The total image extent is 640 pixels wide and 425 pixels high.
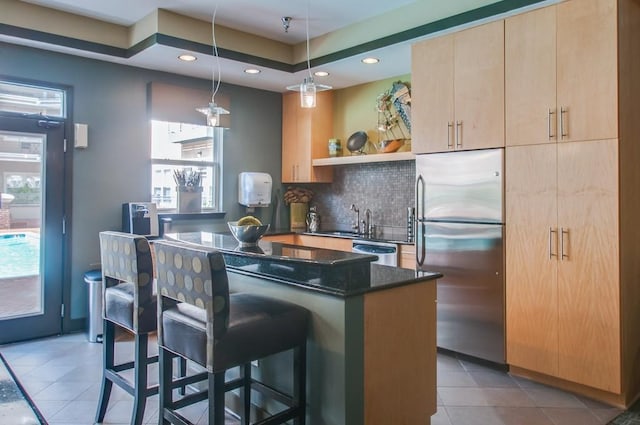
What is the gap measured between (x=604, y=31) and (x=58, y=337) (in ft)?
15.8

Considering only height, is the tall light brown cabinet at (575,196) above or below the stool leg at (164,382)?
above

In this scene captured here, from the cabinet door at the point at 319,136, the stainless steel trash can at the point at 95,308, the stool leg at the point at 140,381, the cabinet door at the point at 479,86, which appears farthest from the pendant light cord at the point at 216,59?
the stool leg at the point at 140,381

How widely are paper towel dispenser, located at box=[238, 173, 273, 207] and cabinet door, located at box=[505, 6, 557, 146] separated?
2.82 m

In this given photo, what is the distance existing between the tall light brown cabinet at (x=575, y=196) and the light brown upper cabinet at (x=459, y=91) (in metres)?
0.10

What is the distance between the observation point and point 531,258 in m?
3.22

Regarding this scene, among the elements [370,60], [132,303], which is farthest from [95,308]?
[370,60]

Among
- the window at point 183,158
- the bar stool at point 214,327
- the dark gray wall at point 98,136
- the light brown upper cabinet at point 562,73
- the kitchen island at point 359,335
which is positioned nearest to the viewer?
the bar stool at point 214,327

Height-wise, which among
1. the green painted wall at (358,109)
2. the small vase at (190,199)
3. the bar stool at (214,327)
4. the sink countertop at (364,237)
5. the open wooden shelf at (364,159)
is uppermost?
the green painted wall at (358,109)

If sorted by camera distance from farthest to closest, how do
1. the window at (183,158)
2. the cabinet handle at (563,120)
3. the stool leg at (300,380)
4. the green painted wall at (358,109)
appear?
1. the green painted wall at (358,109)
2. the window at (183,158)
3. the cabinet handle at (563,120)
4. the stool leg at (300,380)

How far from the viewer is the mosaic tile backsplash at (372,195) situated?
4.87 meters

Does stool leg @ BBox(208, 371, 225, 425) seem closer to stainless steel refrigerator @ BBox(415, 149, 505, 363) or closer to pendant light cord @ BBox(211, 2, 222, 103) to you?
stainless steel refrigerator @ BBox(415, 149, 505, 363)

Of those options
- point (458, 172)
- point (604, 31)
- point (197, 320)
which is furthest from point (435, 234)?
point (197, 320)

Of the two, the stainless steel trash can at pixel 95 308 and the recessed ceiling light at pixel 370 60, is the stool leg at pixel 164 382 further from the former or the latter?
the recessed ceiling light at pixel 370 60

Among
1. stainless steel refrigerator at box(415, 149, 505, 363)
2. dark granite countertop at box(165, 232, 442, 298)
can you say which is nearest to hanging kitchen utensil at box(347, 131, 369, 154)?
stainless steel refrigerator at box(415, 149, 505, 363)
